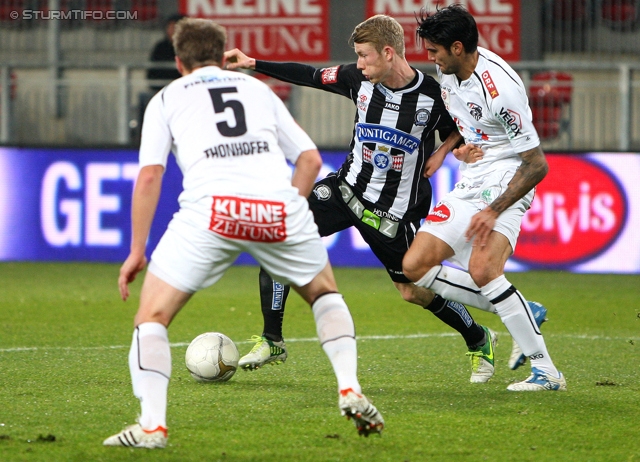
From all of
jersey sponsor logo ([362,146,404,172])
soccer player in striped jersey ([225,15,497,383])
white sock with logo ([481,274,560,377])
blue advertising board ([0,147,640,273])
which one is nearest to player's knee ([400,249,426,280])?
soccer player in striped jersey ([225,15,497,383])

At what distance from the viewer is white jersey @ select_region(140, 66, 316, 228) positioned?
4.03m

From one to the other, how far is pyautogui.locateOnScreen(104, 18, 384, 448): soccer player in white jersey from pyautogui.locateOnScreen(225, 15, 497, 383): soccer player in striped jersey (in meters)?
1.70

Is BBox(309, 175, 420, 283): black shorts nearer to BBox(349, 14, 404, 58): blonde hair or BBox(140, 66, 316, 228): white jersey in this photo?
BBox(349, 14, 404, 58): blonde hair

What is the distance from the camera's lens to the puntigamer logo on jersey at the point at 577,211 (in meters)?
11.4

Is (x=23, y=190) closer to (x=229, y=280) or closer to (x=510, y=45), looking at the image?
(x=229, y=280)

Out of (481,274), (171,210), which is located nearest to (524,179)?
(481,274)

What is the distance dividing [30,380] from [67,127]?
8.38 meters

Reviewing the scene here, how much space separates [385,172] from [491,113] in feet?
3.34

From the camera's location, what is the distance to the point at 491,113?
5.37 m

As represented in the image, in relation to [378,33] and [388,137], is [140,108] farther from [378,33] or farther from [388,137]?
[378,33]

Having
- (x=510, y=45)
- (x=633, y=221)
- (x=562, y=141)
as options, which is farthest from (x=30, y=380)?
(x=510, y=45)

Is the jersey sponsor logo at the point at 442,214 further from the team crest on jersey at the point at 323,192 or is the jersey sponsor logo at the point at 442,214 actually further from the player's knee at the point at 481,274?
the team crest on jersey at the point at 323,192

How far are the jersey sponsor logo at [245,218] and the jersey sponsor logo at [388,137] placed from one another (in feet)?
7.16

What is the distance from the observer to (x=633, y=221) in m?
11.3
